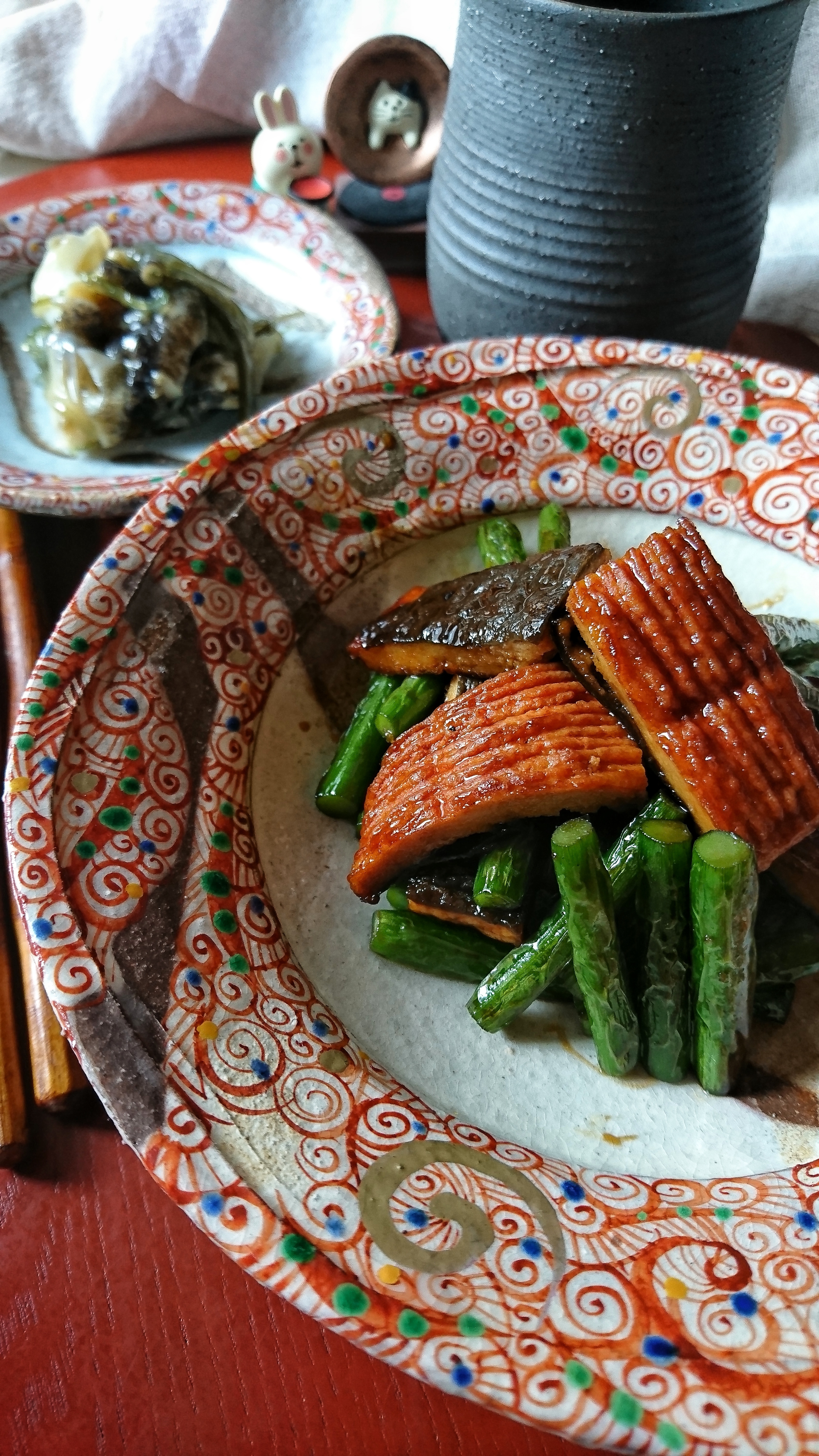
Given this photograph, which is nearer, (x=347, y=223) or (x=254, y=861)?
(x=254, y=861)

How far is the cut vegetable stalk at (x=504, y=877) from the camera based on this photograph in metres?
1.62

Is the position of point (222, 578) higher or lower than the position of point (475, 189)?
lower

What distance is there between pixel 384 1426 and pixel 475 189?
2.35 meters

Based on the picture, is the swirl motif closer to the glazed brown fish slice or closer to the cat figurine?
the glazed brown fish slice

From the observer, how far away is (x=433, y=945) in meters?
1.69

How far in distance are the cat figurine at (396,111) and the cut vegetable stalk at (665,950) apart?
274cm

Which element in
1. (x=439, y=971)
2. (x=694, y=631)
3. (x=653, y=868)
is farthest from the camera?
(x=439, y=971)

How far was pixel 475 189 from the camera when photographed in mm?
2217

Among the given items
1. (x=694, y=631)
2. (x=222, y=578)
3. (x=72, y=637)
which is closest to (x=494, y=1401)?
(x=694, y=631)

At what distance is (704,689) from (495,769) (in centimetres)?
36

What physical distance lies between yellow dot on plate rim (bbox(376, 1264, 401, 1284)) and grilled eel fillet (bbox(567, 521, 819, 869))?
0.77m

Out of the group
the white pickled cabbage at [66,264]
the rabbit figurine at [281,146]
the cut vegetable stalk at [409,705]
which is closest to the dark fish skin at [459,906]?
the cut vegetable stalk at [409,705]

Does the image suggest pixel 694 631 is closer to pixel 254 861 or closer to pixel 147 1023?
pixel 254 861

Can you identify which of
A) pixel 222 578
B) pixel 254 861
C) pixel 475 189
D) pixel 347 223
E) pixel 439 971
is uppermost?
pixel 475 189
